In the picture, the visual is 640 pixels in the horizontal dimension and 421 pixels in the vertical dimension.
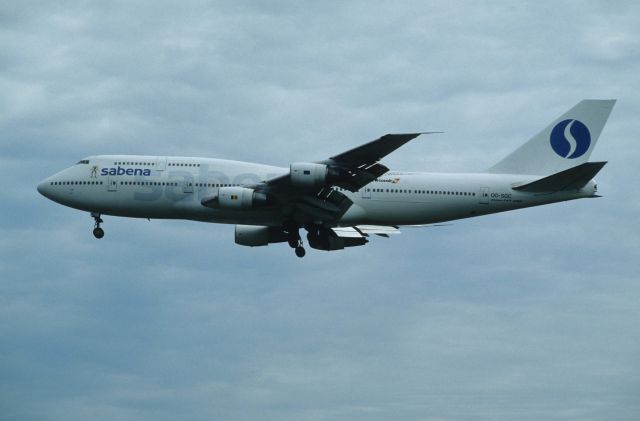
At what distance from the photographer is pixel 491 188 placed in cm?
4834

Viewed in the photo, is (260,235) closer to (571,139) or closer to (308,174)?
(308,174)

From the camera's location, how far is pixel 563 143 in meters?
51.5

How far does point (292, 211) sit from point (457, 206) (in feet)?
27.1

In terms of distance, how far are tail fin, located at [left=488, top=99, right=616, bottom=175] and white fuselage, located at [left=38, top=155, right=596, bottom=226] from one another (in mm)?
1257

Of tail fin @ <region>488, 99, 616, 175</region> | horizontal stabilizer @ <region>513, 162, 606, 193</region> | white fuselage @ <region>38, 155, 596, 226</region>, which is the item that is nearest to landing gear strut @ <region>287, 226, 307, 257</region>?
white fuselage @ <region>38, 155, 596, 226</region>

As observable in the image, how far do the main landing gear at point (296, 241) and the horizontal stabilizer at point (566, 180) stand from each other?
11124mm

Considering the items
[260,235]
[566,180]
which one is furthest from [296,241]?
[566,180]

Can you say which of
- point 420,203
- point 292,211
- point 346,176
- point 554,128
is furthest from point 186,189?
point 554,128

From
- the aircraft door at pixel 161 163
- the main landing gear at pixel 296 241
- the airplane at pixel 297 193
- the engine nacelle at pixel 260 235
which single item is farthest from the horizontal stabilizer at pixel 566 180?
the aircraft door at pixel 161 163

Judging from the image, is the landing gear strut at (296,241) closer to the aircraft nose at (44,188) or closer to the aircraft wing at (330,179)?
the aircraft wing at (330,179)

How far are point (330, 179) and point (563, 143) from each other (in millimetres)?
14323

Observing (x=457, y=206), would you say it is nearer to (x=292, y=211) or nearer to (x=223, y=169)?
(x=292, y=211)

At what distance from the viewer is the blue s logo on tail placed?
51406mm

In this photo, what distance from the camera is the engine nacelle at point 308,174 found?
4441 cm
